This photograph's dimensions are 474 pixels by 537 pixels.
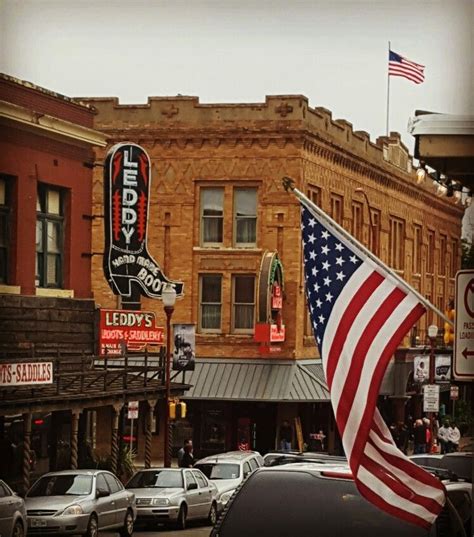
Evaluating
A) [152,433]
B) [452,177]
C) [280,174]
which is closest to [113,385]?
[152,433]

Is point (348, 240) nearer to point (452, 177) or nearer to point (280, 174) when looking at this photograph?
point (452, 177)

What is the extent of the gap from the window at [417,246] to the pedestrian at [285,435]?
231 centimetres

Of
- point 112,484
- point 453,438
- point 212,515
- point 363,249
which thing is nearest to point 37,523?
point 112,484

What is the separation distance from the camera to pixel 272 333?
56.2 feet

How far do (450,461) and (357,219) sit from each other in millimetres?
3291

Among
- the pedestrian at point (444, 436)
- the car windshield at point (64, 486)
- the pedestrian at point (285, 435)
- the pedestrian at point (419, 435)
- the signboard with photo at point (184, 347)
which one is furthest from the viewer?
the pedestrian at point (285, 435)

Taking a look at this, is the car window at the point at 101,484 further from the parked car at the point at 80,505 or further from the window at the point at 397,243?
the window at the point at 397,243

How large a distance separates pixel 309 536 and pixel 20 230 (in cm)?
636

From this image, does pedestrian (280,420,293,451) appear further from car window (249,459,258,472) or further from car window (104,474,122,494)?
car window (104,474,122,494)

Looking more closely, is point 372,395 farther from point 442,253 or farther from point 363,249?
point 442,253

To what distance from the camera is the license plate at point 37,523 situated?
15447mm

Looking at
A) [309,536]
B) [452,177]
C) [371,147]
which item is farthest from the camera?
[371,147]

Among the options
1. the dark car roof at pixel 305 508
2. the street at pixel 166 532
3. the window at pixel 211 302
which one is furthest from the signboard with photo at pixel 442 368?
the dark car roof at pixel 305 508

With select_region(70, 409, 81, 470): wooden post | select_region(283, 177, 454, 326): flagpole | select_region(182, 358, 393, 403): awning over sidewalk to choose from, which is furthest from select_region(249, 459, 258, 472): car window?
select_region(283, 177, 454, 326): flagpole
